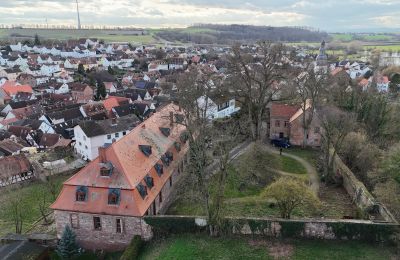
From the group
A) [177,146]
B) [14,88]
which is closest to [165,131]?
[177,146]

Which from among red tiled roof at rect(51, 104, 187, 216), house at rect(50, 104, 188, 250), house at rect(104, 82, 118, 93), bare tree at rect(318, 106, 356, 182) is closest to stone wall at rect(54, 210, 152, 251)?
house at rect(50, 104, 188, 250)

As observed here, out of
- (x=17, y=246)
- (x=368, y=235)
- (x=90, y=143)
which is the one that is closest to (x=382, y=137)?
(x=368, y=235)

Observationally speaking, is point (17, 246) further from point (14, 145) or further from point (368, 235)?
point (14, 145)

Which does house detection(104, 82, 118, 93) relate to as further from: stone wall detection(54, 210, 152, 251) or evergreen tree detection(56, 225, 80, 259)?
evergreen tree detection(56, 225, 80, 259)

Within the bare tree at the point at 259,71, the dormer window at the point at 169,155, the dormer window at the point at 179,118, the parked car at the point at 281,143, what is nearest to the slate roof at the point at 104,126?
the dormer window at the point at 179,118

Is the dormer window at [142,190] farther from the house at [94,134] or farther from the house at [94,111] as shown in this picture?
the house at [94,111]

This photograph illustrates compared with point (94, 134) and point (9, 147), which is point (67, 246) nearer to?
point (94, 134)
